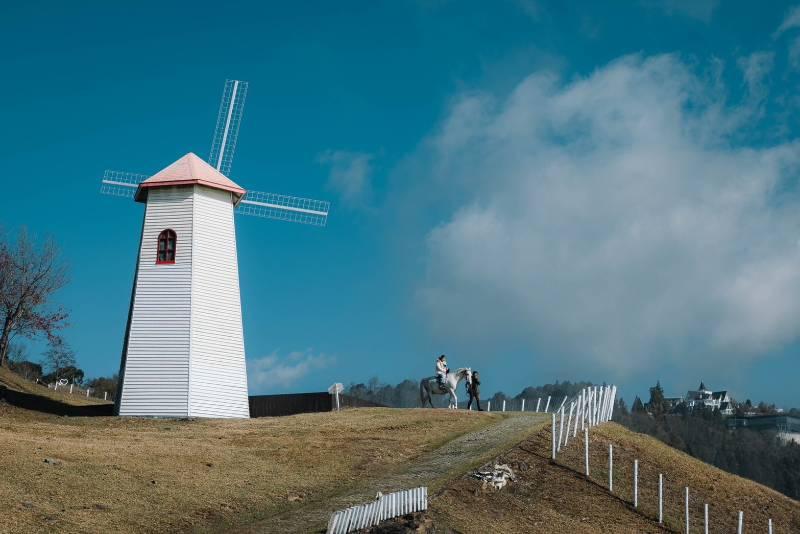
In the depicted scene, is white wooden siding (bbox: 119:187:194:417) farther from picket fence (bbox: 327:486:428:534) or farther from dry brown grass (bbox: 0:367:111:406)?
picket fence (bbox: 327:486:428:534)

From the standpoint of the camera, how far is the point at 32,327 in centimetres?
6481

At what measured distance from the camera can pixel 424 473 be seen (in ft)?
101

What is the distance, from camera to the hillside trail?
24.2 meters

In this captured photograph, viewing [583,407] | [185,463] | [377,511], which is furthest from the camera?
[583,407]

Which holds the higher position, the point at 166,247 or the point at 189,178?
the point at 189,178

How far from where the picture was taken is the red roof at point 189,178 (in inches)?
1857

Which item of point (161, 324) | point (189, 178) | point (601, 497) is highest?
point (189, 178)

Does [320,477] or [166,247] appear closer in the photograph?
[320,477]

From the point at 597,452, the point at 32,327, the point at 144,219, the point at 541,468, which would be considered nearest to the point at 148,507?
the point at 541,468

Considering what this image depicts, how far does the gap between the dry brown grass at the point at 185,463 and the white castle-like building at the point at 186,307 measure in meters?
1.87

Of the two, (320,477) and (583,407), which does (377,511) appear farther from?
(583,407)

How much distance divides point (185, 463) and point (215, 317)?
50.3ft

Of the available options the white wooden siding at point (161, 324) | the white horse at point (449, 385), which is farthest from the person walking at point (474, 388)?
the white wooden siding at point (161, 324)

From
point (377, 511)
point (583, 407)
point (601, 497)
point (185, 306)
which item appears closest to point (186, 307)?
point (185, 306)
